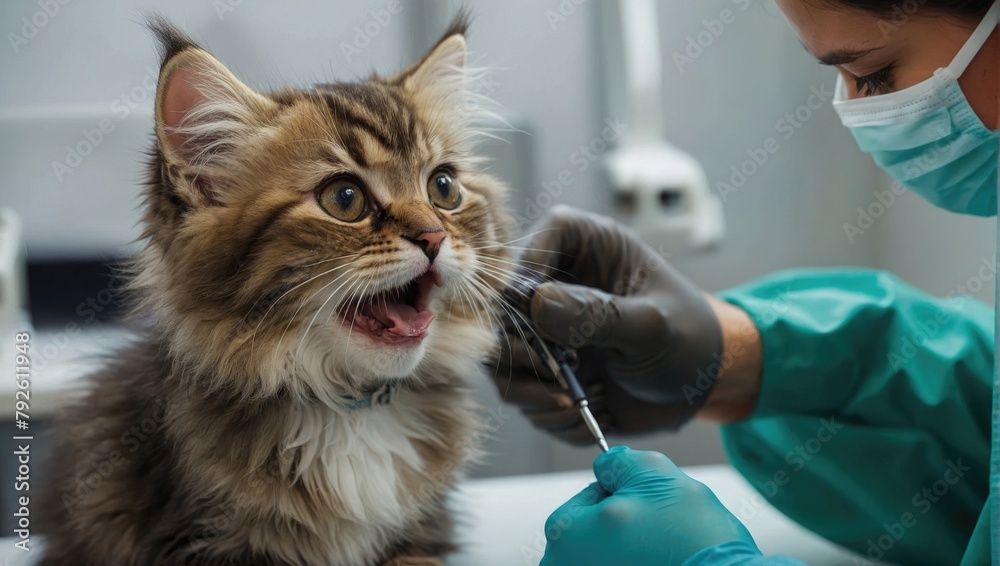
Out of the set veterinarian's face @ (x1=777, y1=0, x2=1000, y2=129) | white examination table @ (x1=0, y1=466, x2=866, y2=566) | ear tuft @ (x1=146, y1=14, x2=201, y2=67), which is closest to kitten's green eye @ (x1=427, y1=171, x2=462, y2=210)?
ear tuft @ (x1=146, y1=14, x2=201, y2=67)

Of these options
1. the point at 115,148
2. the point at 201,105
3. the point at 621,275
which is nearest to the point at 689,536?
the point at 621,275

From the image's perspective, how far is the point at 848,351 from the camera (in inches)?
61.9

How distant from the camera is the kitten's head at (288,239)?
1087 mm

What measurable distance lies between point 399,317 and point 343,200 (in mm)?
187

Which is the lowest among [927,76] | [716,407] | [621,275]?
[716,407]

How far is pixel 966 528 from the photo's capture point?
1.45 meters

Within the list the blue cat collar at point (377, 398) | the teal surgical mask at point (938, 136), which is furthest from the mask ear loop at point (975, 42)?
the blue cat collar at point (377, 398)

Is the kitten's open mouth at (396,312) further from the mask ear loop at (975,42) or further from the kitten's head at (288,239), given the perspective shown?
the mask ear loop at (975,42)

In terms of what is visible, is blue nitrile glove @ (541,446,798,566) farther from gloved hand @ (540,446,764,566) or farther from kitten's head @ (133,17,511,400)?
kitten's head @ (133,17,511,400)

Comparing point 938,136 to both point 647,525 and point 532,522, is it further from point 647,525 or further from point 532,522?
point 532,522

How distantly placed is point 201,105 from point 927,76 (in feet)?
3.67

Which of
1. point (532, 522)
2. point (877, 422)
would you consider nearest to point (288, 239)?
point (532, 522)

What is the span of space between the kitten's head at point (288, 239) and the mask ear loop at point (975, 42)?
809mm

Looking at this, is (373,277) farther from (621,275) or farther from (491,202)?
(621,275)
